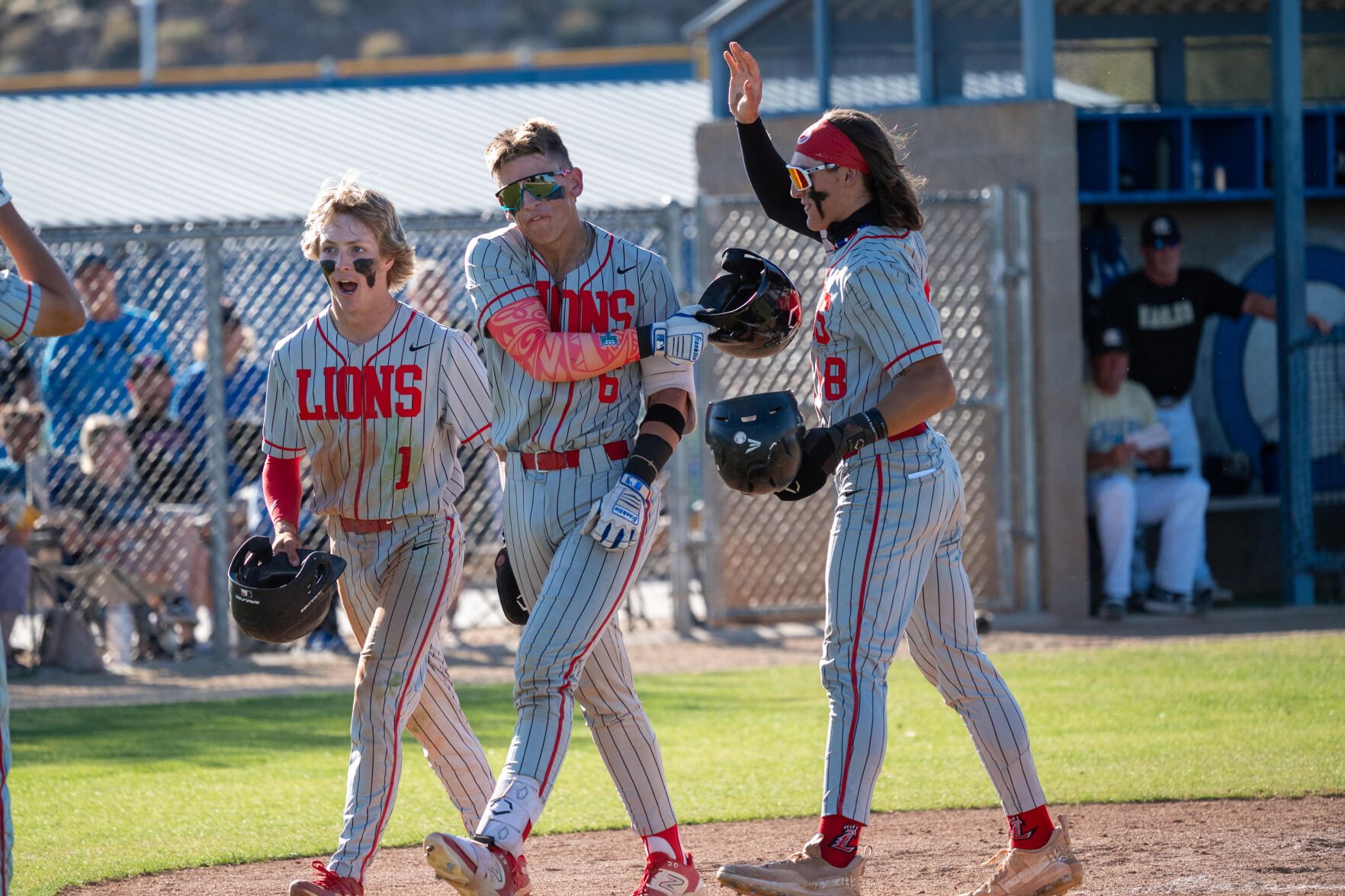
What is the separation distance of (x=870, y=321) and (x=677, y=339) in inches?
19.7

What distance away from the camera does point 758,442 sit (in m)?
4.10

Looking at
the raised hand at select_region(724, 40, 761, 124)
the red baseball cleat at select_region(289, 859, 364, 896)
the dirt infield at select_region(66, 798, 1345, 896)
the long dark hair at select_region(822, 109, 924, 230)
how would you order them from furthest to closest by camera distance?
the raised hand at select_region(724, 40, 761, 124)
the dirt infield at select_region(66, 798, 1345, 896)
the long dark hair at select_region(822, 109, 924, 230)
the red baseball cleat at select_region(289, 859, 364, 896)

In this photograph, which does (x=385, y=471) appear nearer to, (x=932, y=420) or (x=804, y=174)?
(x=804, y=174)

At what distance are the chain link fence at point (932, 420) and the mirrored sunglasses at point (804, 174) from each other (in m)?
5.86

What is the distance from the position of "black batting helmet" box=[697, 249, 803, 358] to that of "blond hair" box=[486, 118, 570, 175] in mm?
523

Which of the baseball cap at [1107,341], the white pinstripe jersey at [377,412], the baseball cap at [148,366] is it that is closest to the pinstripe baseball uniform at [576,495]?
the white pinstripe jersey at [377,412]

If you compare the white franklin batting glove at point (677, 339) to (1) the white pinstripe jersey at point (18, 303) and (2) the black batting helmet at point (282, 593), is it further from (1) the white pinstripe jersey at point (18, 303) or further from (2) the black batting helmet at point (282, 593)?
(1) the white pinstripe jersey at point (18, 303)

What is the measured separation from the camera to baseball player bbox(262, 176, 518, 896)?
4.30 meters

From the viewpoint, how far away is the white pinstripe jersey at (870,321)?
416 cm

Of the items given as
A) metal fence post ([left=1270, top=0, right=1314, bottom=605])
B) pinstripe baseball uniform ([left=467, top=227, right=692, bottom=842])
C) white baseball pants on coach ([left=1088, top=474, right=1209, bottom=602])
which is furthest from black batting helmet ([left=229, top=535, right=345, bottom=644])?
metal fence post ([left=1270, top=0, right=1314, bottom=605])

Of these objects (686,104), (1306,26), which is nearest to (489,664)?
(1306,26)

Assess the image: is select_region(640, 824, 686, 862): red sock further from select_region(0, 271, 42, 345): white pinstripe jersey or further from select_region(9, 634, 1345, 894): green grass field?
select_region(0, 271, 42, 345): white pinstripe jersey

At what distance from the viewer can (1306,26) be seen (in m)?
12.0

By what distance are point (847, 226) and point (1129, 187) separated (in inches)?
297
